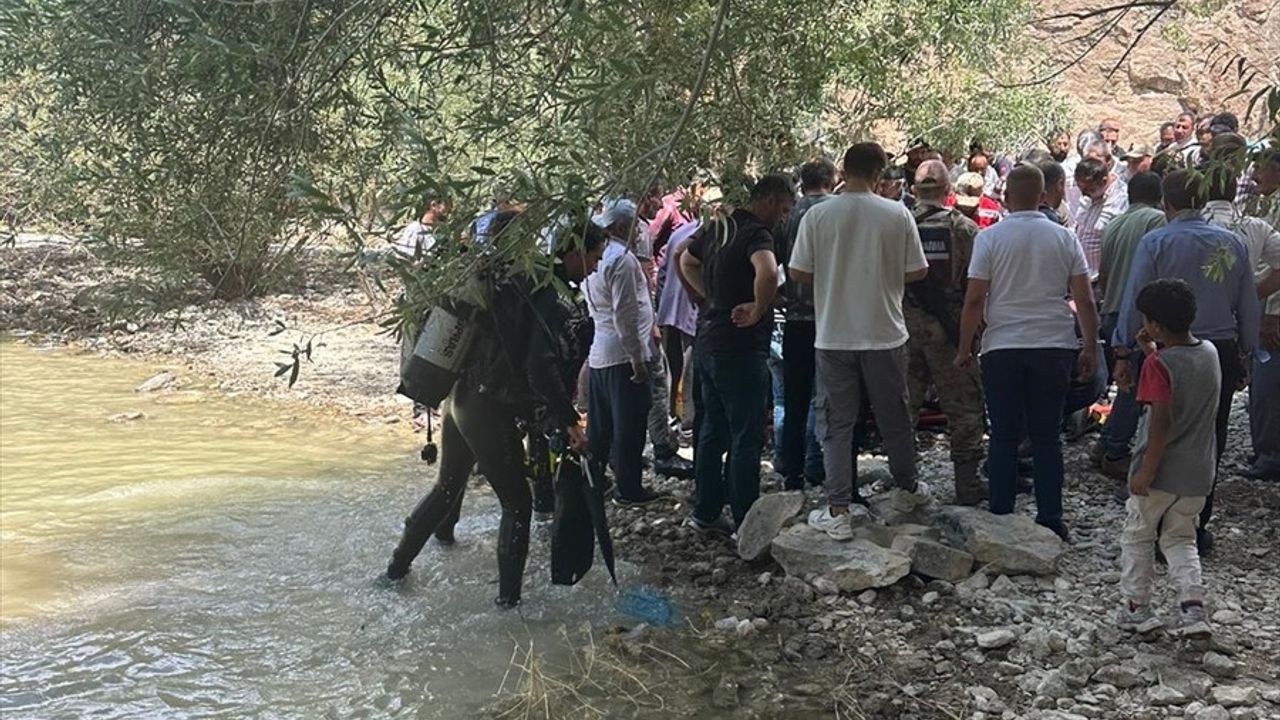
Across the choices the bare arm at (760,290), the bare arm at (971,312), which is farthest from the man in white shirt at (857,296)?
the bare arm at (971,312)

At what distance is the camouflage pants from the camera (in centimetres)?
619

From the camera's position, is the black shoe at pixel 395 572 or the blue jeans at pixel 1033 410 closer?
the blue jeans at pixel 1033 410

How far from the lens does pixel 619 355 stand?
6449 mm

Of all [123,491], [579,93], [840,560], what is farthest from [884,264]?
[123,491]

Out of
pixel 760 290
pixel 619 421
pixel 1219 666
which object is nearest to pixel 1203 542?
pixel 1219 666

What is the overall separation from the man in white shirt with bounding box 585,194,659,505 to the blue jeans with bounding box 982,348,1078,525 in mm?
1931

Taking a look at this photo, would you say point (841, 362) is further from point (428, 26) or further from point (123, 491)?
point (123, 491)

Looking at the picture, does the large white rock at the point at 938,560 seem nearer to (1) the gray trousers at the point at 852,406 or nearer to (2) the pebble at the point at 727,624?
(1) the gray trousers at the point at 852,406

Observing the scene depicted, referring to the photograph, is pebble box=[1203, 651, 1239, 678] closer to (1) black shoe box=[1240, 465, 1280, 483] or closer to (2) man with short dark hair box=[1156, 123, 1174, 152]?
(1) black shoe box=[1240, 465, 1280, 483]

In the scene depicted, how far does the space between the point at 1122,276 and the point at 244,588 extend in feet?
17.8

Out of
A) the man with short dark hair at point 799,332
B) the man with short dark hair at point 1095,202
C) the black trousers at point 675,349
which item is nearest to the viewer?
the man with short dark hair at point 799,332

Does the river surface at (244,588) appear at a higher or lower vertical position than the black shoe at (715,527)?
lower

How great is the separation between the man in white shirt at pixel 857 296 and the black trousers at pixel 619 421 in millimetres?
1191

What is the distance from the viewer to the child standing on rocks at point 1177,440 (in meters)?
4.51
